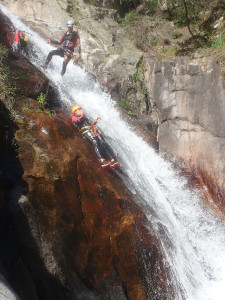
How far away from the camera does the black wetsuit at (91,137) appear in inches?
241

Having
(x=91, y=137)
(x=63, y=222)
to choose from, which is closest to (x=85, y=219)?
(x=63, y=222)

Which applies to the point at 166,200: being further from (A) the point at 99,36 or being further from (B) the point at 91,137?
(A) the point at 99,36

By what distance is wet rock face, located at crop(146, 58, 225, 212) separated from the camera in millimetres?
8328

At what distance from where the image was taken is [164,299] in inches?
191

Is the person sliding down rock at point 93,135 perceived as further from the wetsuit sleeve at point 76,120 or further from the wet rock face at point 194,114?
the wet rock face at point 194,114

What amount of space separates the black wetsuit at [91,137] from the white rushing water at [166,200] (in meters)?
0.91

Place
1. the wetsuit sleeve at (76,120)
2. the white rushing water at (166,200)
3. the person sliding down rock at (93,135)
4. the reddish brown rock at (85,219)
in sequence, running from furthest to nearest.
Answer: the wetsuit sleeve at (76,120) < the person sliding down rock at (93,135) < the white rushing water at (166,200) < the reddish brown rock at (85,219)

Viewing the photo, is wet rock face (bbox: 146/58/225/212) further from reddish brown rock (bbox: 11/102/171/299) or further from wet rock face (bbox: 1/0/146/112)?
reddish brown rock (bbox: 11/102/171/299)

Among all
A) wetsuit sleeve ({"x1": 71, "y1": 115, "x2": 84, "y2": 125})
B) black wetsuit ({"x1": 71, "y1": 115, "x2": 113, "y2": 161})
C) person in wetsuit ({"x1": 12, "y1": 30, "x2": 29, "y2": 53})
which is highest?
person in wetsuit ({"x1": 12, "y1": 30, "x2": 29, "y2": 53})

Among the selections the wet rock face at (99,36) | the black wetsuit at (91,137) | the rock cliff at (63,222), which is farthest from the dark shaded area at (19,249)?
the wet rock face at (99,36)

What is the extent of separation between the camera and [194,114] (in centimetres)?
915

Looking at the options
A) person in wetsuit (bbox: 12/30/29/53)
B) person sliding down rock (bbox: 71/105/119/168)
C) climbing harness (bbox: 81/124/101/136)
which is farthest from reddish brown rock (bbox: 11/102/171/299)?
person in wetsuit (bbox: 12/30/29/53)

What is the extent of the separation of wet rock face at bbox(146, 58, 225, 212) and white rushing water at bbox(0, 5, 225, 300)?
70 centimetres

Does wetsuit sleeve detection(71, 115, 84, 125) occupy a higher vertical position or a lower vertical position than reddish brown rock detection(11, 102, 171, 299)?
higher
